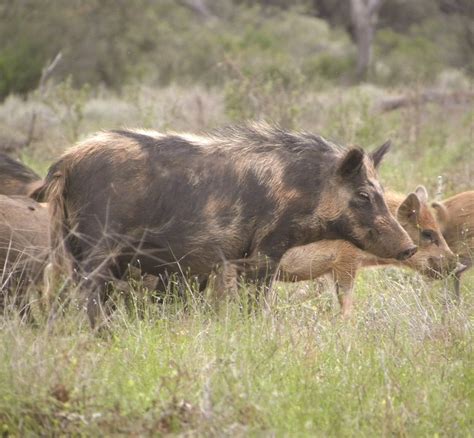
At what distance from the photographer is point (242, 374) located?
19.1ft

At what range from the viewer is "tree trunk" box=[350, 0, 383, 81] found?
36906 mm

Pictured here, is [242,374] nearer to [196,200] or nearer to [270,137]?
[196,200]

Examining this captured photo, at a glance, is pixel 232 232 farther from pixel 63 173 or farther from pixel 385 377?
pixel 385 377

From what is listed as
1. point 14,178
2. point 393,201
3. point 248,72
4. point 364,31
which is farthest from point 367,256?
point 364,31

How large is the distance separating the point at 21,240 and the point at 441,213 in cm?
437

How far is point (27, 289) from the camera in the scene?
24.4ft

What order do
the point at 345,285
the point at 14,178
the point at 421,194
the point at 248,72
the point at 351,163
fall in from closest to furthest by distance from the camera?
the point at 351,163 → the point at 14,178 → the point at 345,285 → the point at 421,194 → the point at 248,72

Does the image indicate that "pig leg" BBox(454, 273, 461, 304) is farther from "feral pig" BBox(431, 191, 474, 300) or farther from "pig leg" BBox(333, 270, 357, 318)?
"feral pig" BBox(431, 191, 474, 300)

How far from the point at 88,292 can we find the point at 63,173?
33.5 inches

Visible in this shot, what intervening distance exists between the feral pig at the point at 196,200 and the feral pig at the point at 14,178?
1193 millimetres

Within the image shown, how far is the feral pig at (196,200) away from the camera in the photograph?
297 inches

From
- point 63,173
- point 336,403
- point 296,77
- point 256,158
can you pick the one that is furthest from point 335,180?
point 296,77

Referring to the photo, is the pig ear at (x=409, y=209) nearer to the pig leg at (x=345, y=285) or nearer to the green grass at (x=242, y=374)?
the pig leg at (x=345, y=285)

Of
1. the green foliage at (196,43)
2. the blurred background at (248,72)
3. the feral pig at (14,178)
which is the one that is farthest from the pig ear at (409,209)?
the green foliage at (196,43)
